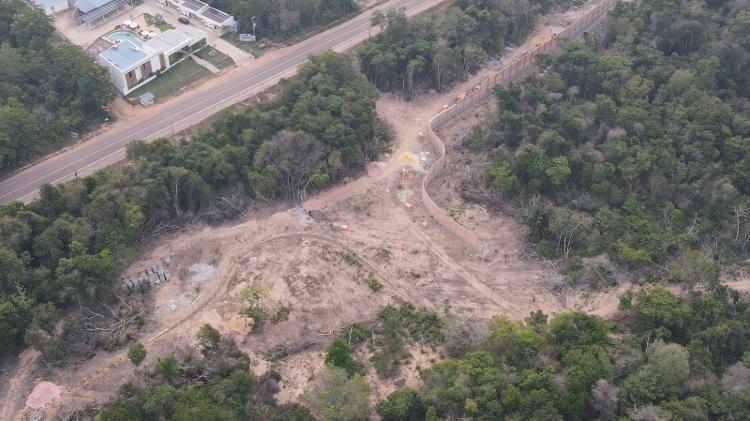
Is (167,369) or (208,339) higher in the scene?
(167,369)

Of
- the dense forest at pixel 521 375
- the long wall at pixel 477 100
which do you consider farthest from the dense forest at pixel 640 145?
the dense forest at pixel 521 375

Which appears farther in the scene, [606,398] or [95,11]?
[95,11]

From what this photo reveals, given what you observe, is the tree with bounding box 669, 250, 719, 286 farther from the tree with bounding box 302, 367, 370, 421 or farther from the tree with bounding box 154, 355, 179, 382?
the tree with bounding box 154, 355, 179, 382

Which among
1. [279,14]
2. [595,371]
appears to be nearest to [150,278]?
[595,371]

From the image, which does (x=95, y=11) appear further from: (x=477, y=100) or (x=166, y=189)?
(x=477, y=100)

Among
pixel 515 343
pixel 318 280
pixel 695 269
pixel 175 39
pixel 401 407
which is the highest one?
pixel 175 39

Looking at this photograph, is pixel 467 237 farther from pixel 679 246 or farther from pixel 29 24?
pixel 29 24

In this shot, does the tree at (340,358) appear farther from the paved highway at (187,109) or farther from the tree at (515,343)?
A: the paved highway at (187,109)
